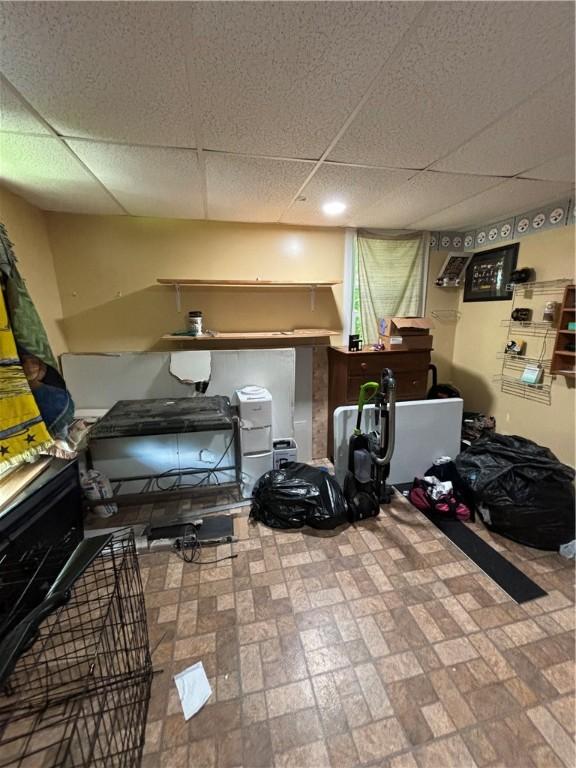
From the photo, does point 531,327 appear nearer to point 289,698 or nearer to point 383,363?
point 383,363

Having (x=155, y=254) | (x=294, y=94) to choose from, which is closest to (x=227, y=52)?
(x=294, y=94)

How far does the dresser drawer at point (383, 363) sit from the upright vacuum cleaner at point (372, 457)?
451 millimetres

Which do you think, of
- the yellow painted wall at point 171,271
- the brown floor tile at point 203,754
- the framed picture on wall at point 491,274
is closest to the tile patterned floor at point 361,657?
the brown floor tile at point 203,754

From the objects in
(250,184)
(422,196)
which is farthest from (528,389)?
(250,184)

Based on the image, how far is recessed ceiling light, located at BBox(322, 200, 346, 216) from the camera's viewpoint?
2320 mm

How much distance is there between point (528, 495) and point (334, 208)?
243 centimetres

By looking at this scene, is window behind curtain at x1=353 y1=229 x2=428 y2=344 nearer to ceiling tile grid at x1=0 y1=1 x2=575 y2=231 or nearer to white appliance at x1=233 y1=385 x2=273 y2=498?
ceiling tile grid at x1=0 y1=1 x2=575 y2=231

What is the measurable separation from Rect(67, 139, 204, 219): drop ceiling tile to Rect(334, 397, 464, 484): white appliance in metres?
1.94

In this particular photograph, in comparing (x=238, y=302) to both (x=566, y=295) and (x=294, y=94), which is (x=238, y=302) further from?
(x=566, y=295)

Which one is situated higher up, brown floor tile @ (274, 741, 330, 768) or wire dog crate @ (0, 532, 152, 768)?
wire dog crate @ (0, 532, 152, 768)

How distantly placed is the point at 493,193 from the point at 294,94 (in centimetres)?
175

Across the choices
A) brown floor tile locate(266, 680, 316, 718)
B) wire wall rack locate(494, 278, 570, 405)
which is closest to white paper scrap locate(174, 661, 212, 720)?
brown floor tile locate(266, 680, 316, 718)

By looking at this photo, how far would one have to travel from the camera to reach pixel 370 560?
1.94m

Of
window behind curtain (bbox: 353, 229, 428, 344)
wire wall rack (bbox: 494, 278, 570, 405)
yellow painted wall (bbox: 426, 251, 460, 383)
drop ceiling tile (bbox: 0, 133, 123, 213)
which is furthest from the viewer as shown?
yellow painted wall (bbox: 426, 251, 460, 383)
